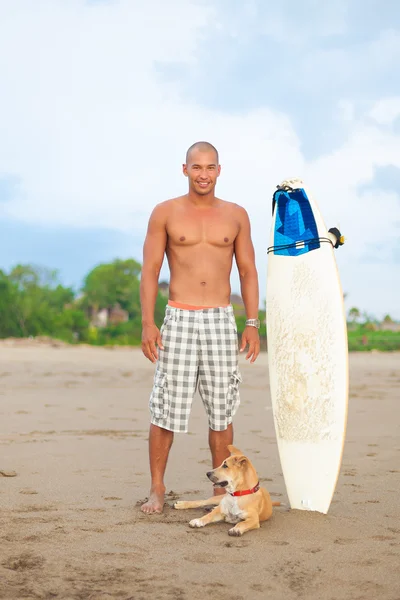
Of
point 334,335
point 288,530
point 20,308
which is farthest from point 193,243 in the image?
point 20,308

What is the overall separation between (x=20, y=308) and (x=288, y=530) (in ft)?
85.1

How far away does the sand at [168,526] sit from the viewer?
9.21 feet

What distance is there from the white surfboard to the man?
28 cm

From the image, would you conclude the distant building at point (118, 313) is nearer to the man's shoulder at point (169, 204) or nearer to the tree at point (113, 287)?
the tree at point (113, 287)

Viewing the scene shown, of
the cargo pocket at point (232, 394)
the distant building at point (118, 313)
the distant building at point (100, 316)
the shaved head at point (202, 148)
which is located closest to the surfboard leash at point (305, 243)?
the shaved head at point (202, 148)

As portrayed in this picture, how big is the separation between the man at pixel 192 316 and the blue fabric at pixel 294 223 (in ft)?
1.37

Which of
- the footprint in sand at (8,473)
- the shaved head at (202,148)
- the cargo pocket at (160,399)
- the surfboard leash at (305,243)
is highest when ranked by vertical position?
the shaved head at (202,148)

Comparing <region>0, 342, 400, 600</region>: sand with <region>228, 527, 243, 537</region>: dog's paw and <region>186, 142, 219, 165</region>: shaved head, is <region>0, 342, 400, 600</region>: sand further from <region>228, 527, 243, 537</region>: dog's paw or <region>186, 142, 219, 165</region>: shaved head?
<region>186, 142, 219, 165</region>: shaved head

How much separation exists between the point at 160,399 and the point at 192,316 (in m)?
0.50

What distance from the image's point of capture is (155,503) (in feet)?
12.8

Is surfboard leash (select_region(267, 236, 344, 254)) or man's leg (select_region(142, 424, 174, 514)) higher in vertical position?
surfboard leash (select_region(267, 236, 344, 254))

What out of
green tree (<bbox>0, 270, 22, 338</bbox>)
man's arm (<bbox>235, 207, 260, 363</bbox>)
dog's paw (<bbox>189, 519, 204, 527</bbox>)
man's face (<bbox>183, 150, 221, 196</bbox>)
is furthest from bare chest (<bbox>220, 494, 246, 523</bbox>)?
green tree (<bbox>0, 270, 22, 338</bbox>)

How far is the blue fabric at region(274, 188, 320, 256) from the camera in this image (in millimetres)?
4266

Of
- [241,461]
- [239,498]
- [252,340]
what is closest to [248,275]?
[252,340]
